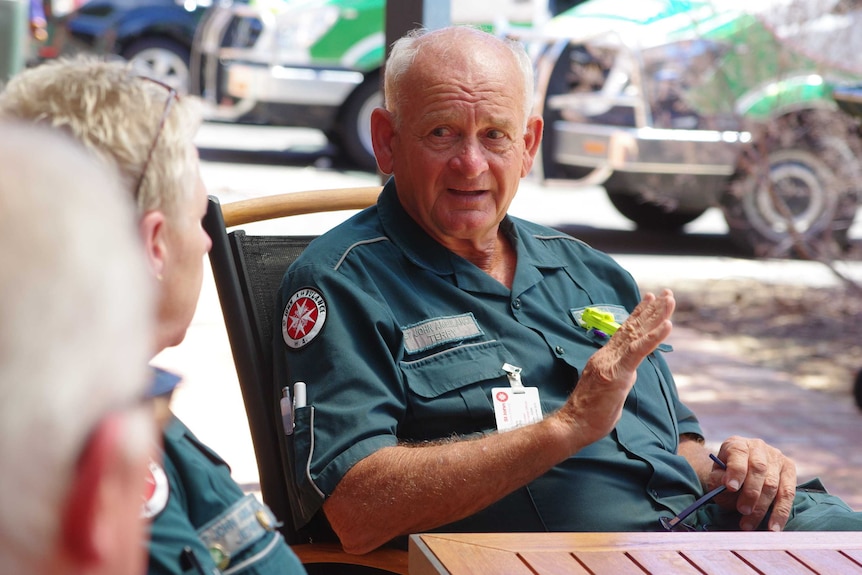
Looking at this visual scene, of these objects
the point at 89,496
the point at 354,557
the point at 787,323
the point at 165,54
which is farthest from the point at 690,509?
the point at 165,54

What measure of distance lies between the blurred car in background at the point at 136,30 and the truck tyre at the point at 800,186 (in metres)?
5.76

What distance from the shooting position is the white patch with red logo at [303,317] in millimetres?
2150

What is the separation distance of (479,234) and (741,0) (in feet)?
15.5

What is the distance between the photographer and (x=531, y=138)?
264cm

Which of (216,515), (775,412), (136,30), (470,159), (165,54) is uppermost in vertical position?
(470,159)

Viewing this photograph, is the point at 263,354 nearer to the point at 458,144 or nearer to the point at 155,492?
the point at 458,144

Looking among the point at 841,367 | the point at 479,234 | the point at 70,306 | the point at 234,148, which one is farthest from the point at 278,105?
the point at 70,306

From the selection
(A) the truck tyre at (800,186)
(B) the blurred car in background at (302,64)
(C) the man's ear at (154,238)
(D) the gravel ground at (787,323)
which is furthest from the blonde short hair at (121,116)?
(B) the blurred car in background at (302,64)

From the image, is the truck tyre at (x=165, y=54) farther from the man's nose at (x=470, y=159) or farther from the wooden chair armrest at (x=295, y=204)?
the man's nose at (x=470, y=159)

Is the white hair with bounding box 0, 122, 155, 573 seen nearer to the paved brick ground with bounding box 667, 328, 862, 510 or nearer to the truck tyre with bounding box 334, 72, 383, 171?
the paved brick ground with bounding box 667, 328, 862, 510

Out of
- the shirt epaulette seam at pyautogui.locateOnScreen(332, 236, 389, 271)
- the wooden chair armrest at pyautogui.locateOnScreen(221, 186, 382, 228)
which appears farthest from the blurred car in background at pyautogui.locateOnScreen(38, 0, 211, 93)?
the shirt epaulette seam at pyautogui.locateOnScreen(332, 236, 389, 271)

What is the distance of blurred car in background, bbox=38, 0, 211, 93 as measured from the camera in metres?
10.7

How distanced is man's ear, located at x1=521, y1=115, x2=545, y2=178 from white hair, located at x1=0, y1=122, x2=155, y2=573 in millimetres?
1939

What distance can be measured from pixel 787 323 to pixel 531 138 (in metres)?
4.80
